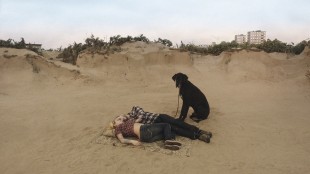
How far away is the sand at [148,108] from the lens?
18.9 feet

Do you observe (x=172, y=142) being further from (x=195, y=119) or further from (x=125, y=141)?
(x=195, y=119)

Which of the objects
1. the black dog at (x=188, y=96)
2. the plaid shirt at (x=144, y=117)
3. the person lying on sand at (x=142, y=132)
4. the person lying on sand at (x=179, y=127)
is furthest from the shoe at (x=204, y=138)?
the plaid shirt at (x=144, y=117)

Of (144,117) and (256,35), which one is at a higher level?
(256,35)

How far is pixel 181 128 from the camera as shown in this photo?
21.6 ft

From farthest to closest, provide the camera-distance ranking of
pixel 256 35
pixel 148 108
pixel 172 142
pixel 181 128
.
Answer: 1. pixel 256 35
2. pixel 148 108
3. pixel 181 128
4. pixel 172 142

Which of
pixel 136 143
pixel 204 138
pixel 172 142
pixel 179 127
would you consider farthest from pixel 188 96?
pixel 136 143

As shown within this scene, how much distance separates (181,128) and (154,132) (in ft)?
1.92

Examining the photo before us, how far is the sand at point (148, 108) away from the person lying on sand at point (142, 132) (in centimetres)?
24

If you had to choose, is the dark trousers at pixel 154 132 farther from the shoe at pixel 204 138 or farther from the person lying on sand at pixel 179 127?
the shoe at pixel 204 138

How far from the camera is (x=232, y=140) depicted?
6.73 meters

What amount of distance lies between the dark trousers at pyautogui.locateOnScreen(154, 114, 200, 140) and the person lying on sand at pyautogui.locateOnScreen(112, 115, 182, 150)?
14cm

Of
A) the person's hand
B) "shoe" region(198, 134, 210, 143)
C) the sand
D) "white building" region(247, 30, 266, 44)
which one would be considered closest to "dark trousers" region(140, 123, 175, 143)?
the person's hand

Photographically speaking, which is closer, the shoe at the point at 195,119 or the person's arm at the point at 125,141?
the person's arm at the point at 125,141

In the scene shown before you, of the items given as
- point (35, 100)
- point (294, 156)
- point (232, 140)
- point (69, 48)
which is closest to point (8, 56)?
point (69, 48)
